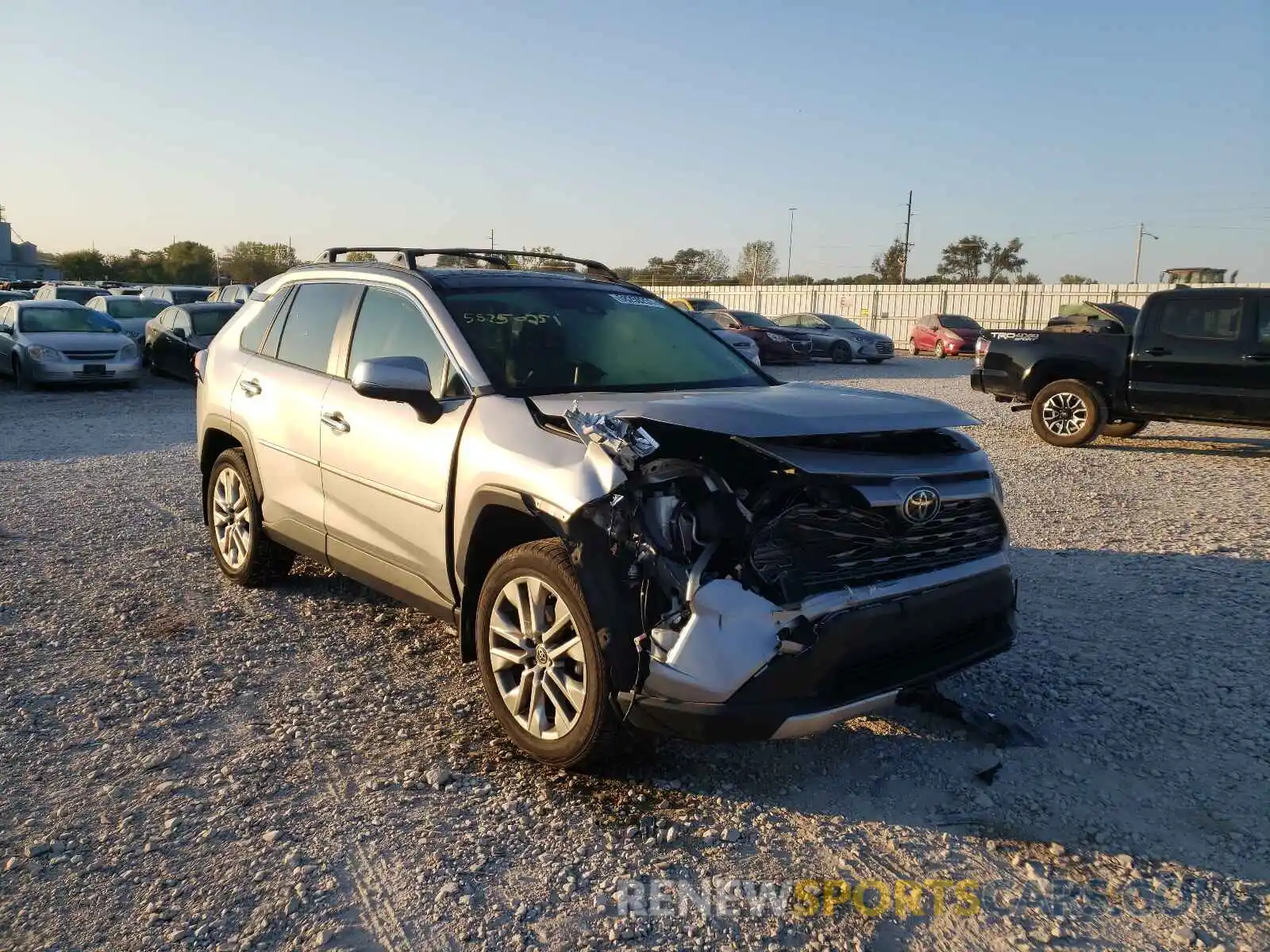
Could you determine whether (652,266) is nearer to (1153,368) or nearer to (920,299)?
(920,299)

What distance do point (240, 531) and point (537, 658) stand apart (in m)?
2.95

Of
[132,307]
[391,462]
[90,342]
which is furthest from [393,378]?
[132,307]

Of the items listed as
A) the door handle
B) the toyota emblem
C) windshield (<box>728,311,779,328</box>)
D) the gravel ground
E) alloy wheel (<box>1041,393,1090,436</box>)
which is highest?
windshield (<box>728,311,779,328</box>)

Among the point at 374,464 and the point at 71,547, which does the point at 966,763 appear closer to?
the point at 374,464

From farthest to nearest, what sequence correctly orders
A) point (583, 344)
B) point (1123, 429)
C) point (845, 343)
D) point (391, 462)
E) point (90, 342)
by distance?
point (845, 343) → point (90, 342) → point (1123, 429) → point (583, 344) → point (391, 462)

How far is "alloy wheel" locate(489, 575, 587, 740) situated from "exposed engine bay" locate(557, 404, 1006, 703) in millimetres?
284

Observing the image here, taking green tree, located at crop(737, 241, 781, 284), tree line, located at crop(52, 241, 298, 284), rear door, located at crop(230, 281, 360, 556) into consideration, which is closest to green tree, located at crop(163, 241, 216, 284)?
tree line, located at crop(52, 241, 298, 284)

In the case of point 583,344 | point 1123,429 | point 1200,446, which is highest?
point 583,344

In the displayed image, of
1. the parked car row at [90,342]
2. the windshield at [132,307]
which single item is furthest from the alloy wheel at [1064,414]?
the windshield at [132,307]

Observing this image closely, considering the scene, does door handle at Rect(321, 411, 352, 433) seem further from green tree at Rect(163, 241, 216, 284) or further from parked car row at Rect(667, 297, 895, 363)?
green tree at Rect(163, 241, 216, 284)

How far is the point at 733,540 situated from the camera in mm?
3229

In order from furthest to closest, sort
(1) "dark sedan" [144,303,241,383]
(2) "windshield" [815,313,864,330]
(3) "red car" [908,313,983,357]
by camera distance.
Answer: (3) "red car" [908,313,983,357], (2) "windshield" [815,313,864,330], (1) "dark sedan" [144,303,241,383]

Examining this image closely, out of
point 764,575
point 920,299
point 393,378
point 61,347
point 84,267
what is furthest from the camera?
point 84,267

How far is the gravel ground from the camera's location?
2805 millimetres
